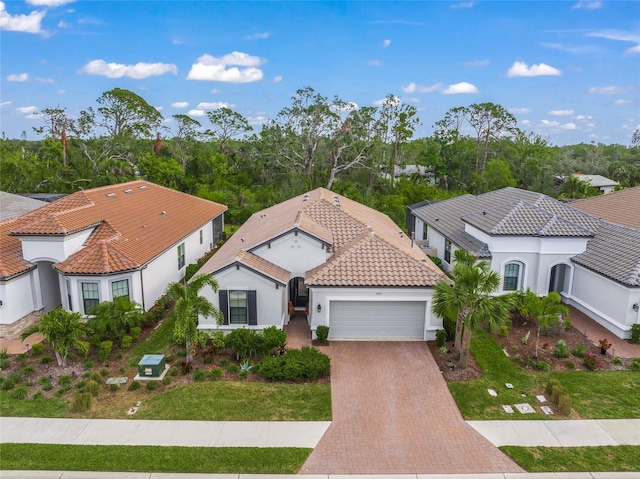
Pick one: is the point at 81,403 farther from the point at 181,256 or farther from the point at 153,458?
the point at 181,256

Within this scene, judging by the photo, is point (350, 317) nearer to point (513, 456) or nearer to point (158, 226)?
point (513, 456)

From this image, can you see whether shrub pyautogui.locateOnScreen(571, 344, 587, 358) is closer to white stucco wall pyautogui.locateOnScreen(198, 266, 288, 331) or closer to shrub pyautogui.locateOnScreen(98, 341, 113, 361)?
white stucco wall pyautogui.locateOnScreen(198, 266, 288, 331)

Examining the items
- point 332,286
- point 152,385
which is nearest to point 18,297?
point 152,385

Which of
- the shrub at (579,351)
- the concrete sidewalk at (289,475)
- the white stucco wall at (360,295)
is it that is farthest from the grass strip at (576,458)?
the white stucco wall at (360,295)

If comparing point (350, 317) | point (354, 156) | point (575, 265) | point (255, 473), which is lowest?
point (255, 473)

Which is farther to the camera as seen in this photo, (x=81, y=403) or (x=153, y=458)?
(x=81, y=403)

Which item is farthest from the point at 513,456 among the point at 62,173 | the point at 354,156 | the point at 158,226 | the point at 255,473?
the point at 62,173
